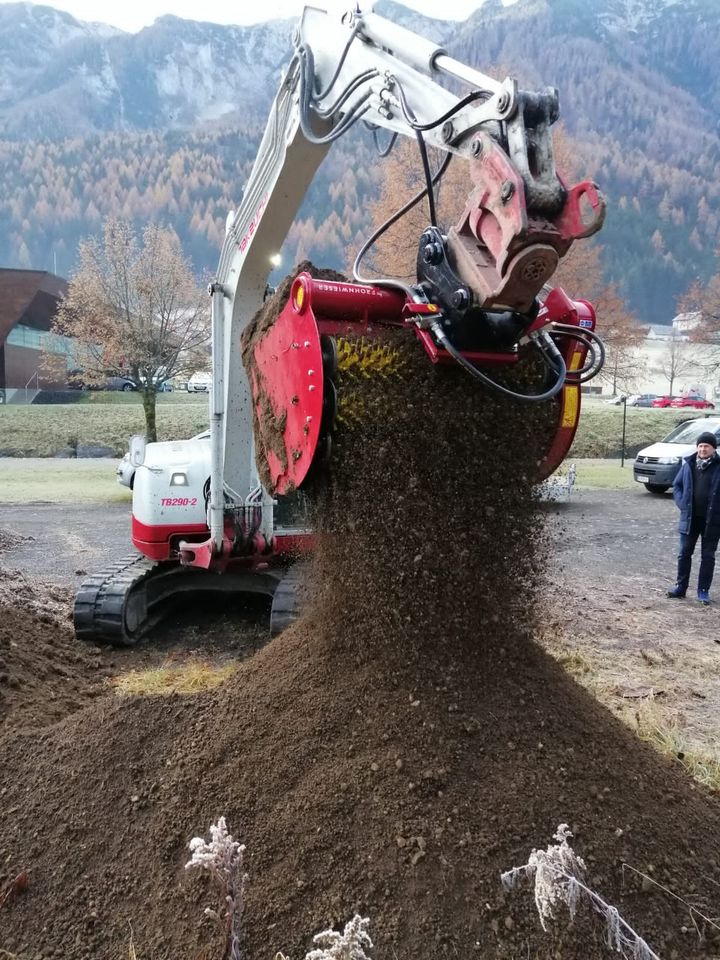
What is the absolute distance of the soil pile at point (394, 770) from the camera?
7.62 ft

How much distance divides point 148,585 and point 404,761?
3391mm

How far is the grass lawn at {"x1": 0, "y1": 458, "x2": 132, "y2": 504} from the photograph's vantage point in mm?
14688

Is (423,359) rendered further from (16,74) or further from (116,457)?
(16,74)

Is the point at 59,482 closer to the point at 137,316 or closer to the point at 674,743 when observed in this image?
the point at 137,316

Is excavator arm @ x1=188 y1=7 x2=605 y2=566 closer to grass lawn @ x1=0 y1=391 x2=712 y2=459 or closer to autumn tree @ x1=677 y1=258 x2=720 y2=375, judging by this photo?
grass lawn @ x1=0 y1=391 x2=712 y2=459

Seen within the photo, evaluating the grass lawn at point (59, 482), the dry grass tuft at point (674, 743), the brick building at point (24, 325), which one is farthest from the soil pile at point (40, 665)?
the brick building at point (24, 325)

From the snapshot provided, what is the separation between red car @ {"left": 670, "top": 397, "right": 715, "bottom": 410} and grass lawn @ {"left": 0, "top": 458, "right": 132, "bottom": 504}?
29.2 m

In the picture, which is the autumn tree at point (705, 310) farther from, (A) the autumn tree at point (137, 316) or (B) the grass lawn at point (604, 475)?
(A) the autumn tree at point (137, 316)

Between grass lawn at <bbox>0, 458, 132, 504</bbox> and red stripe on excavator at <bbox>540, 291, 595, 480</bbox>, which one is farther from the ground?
red stripe on excavator at <bbox>540, 291, 595, 480</bbox>

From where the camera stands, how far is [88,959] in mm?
2314

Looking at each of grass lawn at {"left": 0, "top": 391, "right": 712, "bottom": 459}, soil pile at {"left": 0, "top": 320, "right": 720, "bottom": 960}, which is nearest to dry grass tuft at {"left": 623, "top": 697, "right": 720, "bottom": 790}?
soil pile at {"left": 0, "top": 320, "right": 720, "bottom": 960}

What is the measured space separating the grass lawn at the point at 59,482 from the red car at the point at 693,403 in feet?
95.7

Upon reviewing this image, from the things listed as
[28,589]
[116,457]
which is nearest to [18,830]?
[28,589]

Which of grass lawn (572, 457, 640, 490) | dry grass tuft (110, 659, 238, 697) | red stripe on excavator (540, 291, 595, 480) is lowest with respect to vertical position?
grass lawn (572, 457, 640, 490)
